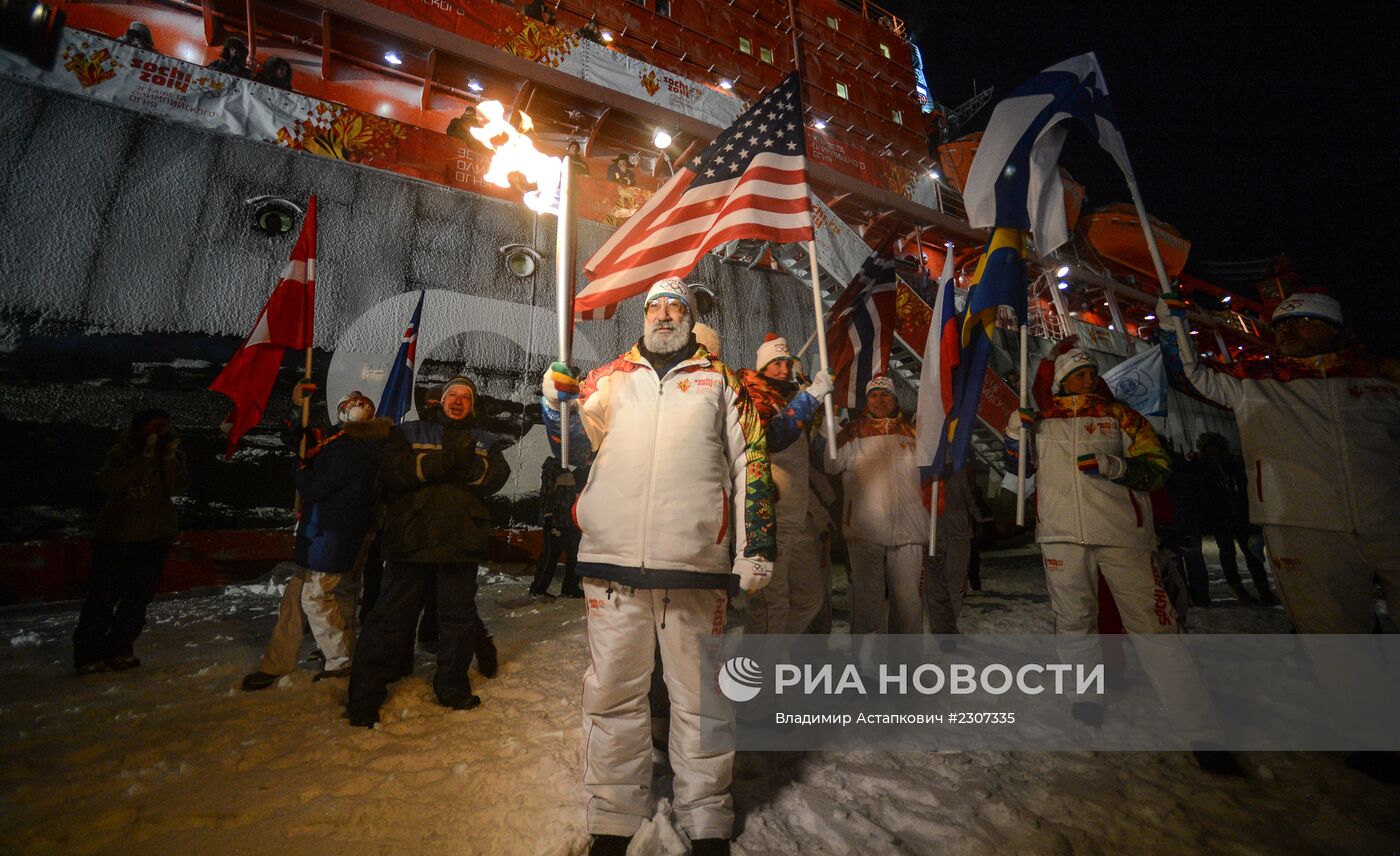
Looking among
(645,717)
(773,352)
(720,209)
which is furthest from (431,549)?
(720,209)

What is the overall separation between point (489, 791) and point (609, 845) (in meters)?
0.77

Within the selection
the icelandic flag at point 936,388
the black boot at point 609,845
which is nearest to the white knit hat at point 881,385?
the icelandic flag at point 936,388

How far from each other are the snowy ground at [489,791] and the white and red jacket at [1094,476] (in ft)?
3.90

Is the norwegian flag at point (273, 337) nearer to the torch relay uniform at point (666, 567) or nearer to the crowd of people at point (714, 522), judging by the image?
the crowd of people at point (714, 522)

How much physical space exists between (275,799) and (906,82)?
2703 centimetres

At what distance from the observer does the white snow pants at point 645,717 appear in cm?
197

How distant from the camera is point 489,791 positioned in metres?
2.38

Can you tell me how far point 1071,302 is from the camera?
2048 cm

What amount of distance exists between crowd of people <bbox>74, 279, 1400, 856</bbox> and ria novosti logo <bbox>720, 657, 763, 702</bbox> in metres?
0.26

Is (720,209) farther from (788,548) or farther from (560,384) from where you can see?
(788,548)

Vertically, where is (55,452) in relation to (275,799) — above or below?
above

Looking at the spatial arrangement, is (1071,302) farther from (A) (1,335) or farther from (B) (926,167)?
(A) (1,335)

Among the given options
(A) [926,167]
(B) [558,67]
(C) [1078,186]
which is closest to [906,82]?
(A) [926,167]

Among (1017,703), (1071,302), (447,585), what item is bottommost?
(1017,703)
